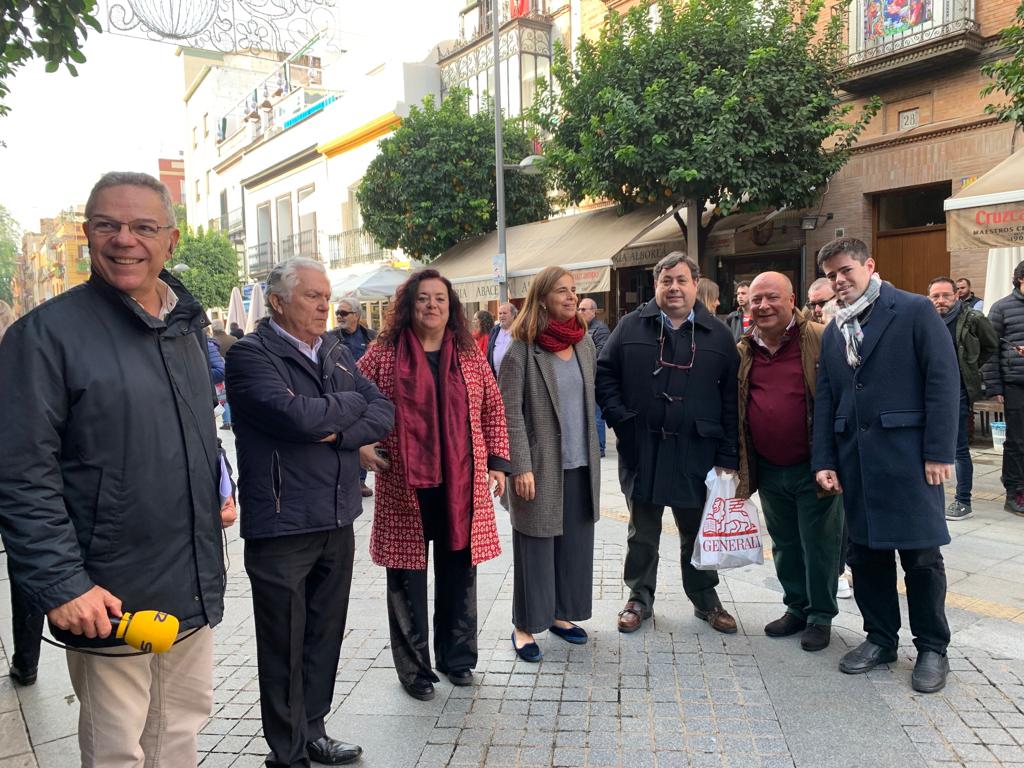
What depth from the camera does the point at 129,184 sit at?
2.19m

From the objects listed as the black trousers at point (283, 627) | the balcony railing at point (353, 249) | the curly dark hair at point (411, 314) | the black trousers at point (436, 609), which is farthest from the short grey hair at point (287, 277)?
the balcony railing at point (353, 249)

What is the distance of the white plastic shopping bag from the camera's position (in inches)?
156

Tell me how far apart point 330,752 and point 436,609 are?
88 centimetres

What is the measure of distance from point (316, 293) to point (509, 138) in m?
15.6

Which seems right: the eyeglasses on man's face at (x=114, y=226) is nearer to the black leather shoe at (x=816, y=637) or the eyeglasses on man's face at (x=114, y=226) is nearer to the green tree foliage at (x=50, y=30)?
the green tree foliage at (x=50, y=30)

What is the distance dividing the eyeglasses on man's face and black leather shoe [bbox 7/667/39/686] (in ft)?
8.53

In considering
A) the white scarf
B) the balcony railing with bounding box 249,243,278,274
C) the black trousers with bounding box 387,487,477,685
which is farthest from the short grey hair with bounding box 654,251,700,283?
the balcony railing with bounding box 249,243,278,274

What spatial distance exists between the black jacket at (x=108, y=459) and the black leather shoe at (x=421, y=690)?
1389mm

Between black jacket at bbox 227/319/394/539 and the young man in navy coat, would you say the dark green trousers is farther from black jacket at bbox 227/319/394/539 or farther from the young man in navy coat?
black jacket at bbox 227/319/394/539

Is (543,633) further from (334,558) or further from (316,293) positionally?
(316,293)

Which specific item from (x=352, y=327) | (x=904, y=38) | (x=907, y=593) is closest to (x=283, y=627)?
(x=907, y=593)

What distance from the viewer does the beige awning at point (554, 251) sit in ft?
40.9

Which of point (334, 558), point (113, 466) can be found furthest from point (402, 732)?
point (113, 466)

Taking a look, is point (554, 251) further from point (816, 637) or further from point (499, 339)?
point (816, 637)
